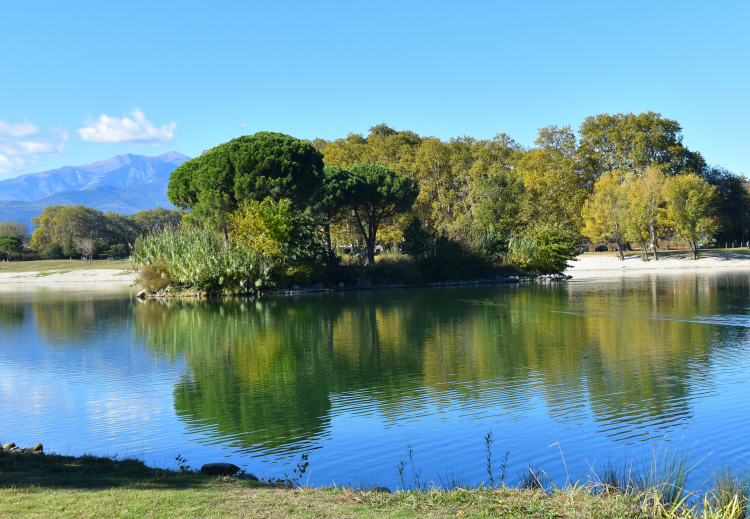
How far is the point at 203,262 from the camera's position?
114 ft

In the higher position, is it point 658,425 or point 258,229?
point 258,229

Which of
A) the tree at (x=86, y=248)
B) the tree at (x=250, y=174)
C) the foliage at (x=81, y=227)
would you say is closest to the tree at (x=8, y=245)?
the tree at (x=86, y=248)

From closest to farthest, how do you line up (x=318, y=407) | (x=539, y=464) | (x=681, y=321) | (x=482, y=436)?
(x=539, y=464) < (x=482, y=436) < (x=318, y=407) < (x=681, y=321)

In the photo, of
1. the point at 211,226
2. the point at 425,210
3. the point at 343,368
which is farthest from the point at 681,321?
the point at 425,210

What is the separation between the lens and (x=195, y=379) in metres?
12.6

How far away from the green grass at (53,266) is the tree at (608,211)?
46.5 metres

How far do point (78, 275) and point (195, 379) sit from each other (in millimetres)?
55149

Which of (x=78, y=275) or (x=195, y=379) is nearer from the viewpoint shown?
(x=195, y=379)

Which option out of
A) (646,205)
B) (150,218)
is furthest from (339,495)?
(150,218)

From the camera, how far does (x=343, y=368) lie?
13484 millimetres

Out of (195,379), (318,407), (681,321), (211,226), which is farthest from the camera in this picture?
(211,226)

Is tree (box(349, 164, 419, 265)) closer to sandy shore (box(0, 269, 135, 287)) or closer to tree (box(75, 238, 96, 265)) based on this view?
sandy shore (box(0, 269, 135, 287))

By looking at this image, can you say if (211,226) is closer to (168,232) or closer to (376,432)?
(168,232)

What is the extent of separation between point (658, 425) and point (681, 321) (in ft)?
40.9
